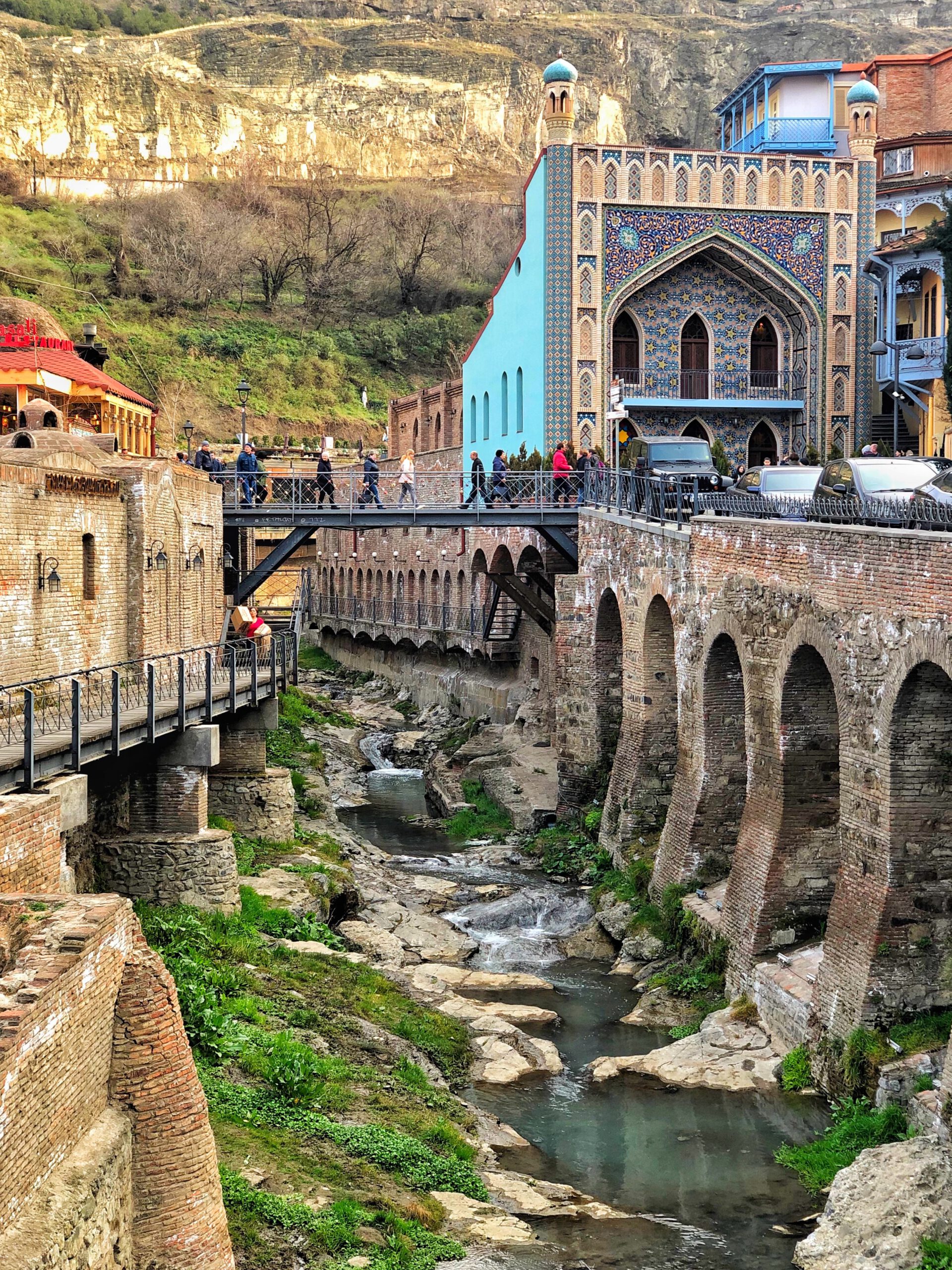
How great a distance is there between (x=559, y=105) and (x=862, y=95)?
24.0 feet

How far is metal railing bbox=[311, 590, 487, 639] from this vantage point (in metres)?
40.1

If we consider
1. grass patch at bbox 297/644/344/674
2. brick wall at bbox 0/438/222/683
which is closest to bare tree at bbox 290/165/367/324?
grass patch at bbox 297/644/344/674

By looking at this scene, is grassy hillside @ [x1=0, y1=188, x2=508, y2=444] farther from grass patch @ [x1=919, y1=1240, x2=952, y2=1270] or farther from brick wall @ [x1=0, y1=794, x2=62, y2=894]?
grass patch @ [x1=919, y1=1240, x2=952, y2=1270]

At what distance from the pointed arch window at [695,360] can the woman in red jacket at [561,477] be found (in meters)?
5.91

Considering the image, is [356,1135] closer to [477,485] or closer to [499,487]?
[477,485]

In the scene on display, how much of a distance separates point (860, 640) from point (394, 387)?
5924 centimetres

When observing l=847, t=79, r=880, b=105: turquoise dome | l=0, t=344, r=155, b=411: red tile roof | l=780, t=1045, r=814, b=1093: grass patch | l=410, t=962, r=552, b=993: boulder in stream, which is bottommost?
l=410, t=962, r=552, b=993: boulder in stream

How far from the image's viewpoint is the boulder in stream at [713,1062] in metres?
15.2

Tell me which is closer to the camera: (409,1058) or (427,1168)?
(427,1168)

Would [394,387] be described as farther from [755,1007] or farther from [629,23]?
[755,1007]

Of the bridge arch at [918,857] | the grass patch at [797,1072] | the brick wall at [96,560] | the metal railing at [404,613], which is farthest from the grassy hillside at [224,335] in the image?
the bridge arch at [918,857]

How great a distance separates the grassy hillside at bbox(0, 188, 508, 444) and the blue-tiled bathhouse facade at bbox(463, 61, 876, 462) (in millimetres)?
29971

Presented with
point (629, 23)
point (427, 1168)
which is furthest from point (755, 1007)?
point (629, 23)

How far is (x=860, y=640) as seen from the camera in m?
15.1
